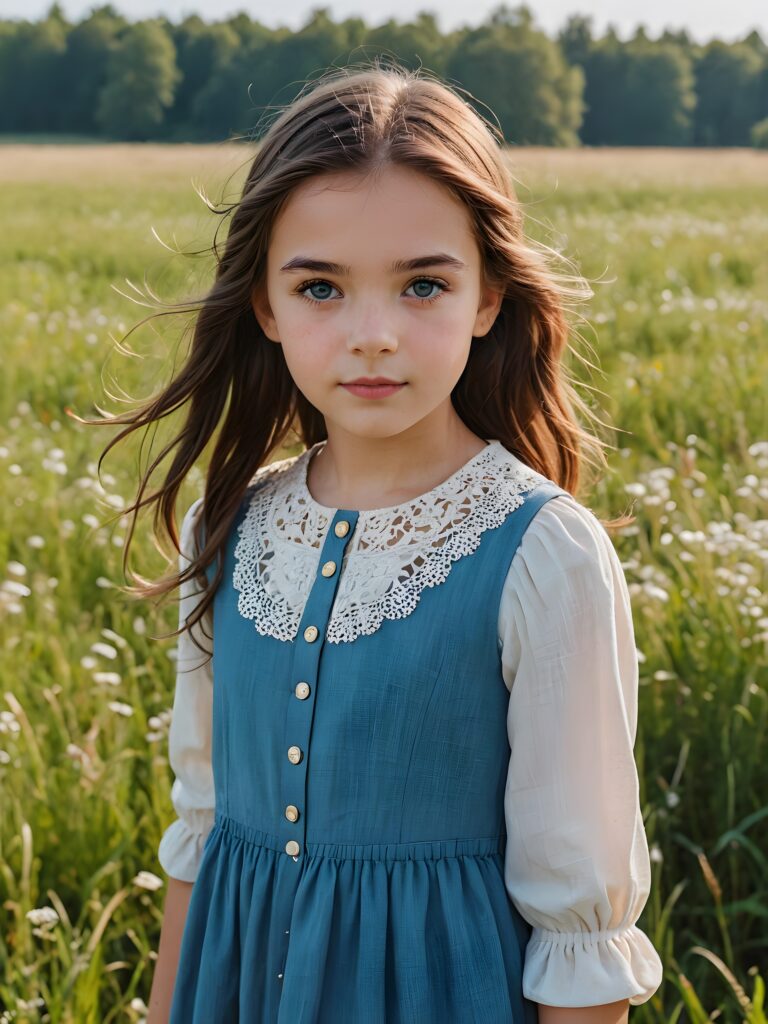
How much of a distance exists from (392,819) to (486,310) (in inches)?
27.1

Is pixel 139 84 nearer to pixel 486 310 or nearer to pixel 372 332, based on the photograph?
pixel 486 310

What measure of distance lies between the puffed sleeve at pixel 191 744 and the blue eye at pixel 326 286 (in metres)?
0.49

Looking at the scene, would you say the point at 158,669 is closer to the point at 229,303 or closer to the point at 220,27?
the point at 229,303

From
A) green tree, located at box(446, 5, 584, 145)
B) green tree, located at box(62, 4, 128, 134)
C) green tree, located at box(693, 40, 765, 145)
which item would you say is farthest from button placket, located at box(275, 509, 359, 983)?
green tree, located at box(62, 4, 128, 134)

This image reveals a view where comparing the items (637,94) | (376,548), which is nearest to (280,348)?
(376,548)

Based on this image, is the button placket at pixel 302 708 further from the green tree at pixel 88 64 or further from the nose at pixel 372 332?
the green tree at pixel 88 64

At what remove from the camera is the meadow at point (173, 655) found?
223cm

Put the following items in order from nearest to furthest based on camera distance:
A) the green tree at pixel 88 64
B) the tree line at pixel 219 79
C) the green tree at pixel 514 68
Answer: the green tree at pixel 514 68, the tree line at pixel 219 79, the green tree at pixel 88 64

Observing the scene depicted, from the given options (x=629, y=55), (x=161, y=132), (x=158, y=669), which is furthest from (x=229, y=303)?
(x=629, y=55)

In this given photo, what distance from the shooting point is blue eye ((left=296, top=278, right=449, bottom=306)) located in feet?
4.74

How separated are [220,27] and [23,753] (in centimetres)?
3826

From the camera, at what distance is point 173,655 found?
2834 millimetres

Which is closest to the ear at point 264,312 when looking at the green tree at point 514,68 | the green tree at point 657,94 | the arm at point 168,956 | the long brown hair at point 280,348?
the long brown hair at point 280,348

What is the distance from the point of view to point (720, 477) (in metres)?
3.83
